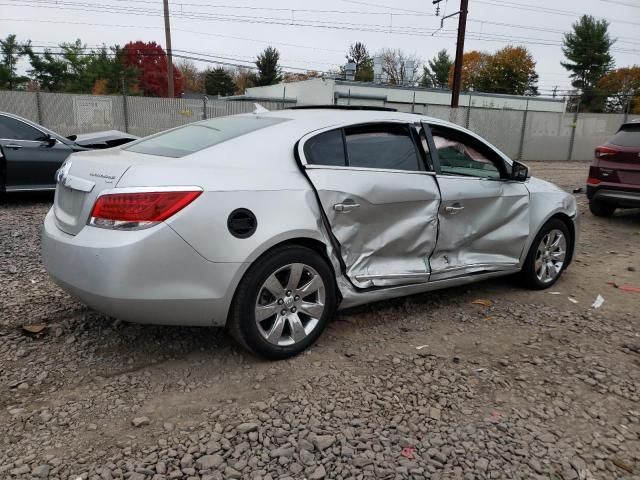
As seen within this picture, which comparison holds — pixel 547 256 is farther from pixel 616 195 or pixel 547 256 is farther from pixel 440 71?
pixel 440 71

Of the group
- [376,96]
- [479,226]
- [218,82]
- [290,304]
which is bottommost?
[290,304]

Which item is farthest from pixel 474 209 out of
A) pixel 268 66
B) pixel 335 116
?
pixel 268 66

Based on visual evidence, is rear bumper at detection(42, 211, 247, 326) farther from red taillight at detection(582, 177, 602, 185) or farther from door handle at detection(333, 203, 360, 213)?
red taillight at detection(582, 177, 602, 185)

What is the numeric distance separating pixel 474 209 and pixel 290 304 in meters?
1.84

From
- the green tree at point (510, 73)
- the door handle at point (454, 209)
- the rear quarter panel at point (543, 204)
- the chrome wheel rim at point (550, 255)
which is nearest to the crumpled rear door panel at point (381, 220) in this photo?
the door handle at point (454, 209)

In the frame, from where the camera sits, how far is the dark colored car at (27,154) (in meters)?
7.86

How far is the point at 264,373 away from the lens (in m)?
3.18

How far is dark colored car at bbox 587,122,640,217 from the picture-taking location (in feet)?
25.7

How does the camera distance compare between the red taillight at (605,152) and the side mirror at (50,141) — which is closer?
the red taillight at (605,152)

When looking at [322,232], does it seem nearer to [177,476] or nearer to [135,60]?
[177,476]

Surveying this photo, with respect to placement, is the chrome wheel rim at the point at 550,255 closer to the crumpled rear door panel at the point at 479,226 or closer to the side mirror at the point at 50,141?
the crumpled rear door panel at the point at 479,226

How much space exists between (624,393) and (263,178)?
2471 mm

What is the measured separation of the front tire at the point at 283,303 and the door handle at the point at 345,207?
0.33m

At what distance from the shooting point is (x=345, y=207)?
3.46 metres
